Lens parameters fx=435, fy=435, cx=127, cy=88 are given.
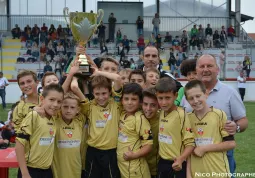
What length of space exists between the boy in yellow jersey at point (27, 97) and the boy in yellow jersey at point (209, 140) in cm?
188

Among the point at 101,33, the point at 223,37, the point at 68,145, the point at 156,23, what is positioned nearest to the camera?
the point at 68,145

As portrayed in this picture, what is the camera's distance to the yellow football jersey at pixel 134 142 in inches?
178

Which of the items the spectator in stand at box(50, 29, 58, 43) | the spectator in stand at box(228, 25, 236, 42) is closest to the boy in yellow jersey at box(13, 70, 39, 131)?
the spectator in stand at box(50, 29, 58, 43)

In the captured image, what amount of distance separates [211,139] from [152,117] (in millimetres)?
737

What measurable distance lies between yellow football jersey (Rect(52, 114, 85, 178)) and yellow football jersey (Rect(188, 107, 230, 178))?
125cm

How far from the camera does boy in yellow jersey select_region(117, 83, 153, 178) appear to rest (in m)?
4.51

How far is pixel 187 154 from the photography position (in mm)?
4250

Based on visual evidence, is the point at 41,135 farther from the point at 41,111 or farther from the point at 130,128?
the point at 130,128

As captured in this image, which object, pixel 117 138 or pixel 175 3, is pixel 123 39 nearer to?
pixel 175 3

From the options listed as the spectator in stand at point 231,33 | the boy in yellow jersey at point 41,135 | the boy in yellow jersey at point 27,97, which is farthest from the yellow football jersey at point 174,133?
the spectator in stand at point 231,33

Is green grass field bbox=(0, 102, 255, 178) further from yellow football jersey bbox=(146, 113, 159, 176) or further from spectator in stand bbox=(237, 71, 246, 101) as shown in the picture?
spectator in stand bbox=(237, 71, 246, 101)

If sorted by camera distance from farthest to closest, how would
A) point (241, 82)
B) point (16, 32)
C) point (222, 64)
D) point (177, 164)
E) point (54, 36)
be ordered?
1. point (16, 32)
2. point (54, 36)
3. point (222, 64)
4. point (241, 82)
5. point (177, 164)

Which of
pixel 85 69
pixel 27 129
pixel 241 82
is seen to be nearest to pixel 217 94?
pixel 85 69

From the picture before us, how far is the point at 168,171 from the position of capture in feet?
14.4
